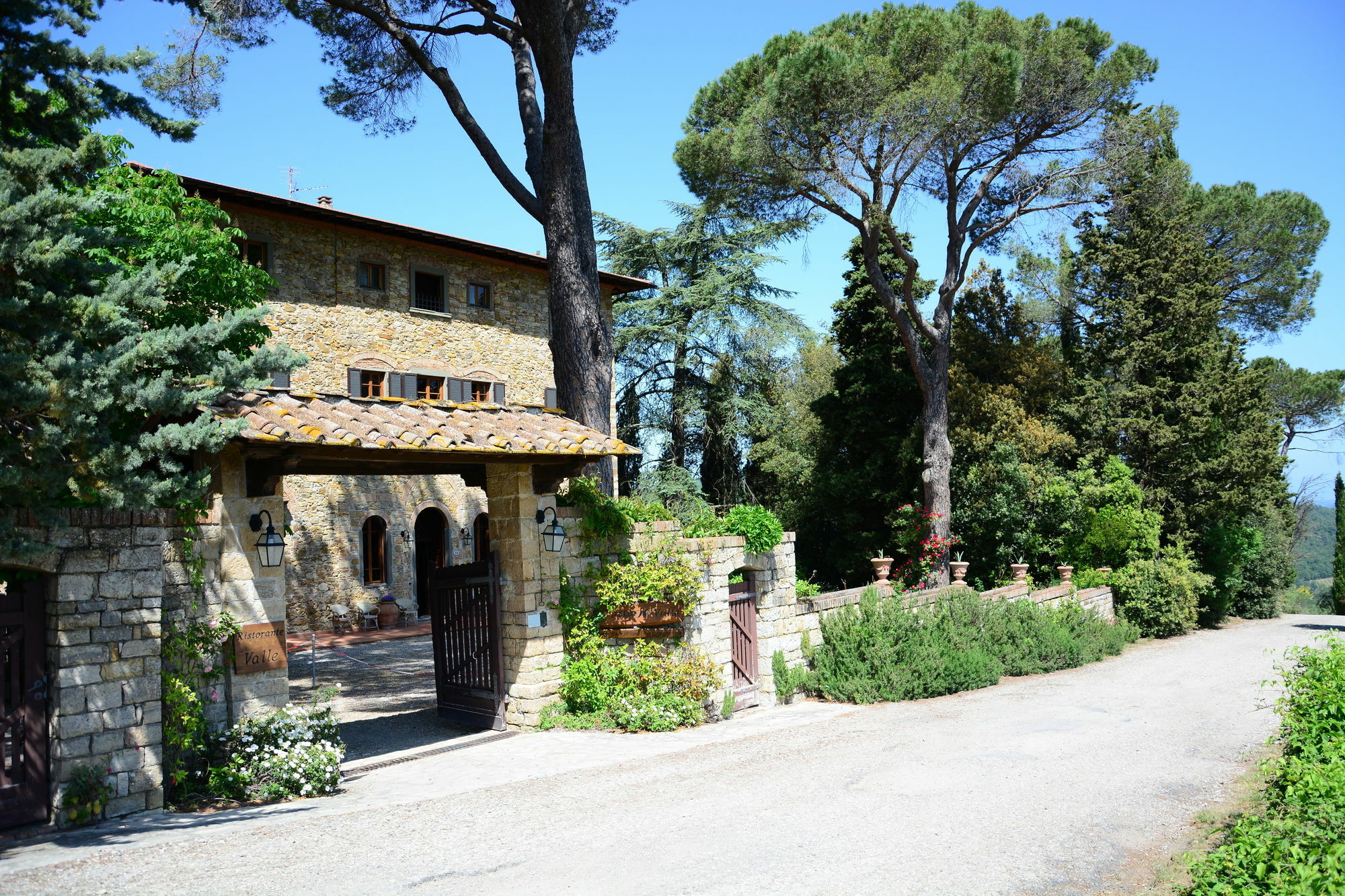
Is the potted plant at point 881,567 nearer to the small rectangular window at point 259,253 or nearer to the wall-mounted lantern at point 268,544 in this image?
the wall-mounted lantern at point 268,544

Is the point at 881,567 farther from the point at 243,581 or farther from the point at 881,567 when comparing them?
the point at 243,581

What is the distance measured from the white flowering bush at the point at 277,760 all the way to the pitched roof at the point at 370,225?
10.6m

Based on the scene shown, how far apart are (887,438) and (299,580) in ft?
43.5

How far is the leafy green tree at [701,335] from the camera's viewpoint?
24.1 meters

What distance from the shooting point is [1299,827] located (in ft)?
14.5

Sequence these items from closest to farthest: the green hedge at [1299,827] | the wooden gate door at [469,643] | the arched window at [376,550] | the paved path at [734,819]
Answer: the green hedge at [1299,827]
the paved path at [734,819]
the wooden gate door at [469,643]
the arched window at [376,550]

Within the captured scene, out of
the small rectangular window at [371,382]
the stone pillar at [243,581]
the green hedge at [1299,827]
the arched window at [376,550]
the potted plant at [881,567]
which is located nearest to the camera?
the green hedge at [1299,827]

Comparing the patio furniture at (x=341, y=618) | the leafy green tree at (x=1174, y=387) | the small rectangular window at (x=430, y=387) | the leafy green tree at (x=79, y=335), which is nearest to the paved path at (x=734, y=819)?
the leafy green tree at (x=79, y=335)

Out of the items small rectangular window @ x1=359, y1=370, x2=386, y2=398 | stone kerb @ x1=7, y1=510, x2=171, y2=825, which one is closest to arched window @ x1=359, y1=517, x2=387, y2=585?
small rectangular window @ x1=359, y1=370, x2=386, y2=398

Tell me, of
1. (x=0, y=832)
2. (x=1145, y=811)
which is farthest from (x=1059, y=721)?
(x=0, y=832)

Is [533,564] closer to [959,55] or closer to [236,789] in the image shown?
[236,789]

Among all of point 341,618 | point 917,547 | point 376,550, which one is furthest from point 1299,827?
point 376,550

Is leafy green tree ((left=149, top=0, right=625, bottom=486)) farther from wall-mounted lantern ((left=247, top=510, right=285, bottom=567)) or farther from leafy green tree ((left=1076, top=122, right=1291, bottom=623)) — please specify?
leafy green tree ((left=1076, top=122, right=1291, bottom=623))

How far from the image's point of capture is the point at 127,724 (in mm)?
6180
